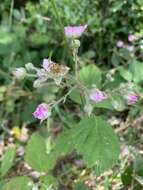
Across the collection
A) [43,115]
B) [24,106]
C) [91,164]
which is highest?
[43,115]

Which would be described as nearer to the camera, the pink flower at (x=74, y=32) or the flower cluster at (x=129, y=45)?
the pink flower at (x=74, y=32)

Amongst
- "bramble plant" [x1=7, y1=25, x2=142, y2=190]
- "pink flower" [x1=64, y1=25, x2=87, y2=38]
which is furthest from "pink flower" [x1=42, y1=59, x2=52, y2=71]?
"pink flower" [x1=64, y1=25, x2=87, y2=38]

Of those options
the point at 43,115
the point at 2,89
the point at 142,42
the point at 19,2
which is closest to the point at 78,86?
the point at 43,115

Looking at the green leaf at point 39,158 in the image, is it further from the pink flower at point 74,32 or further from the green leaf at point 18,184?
the pink flower at point 74,32

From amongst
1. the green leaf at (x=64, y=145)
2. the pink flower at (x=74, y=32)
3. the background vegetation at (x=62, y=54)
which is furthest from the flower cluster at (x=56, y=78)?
the background vegetation at (x=62, y=54)

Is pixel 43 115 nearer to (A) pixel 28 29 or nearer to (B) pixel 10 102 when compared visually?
(B) pixel 10 102

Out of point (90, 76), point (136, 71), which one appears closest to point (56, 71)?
point (90, 76)
